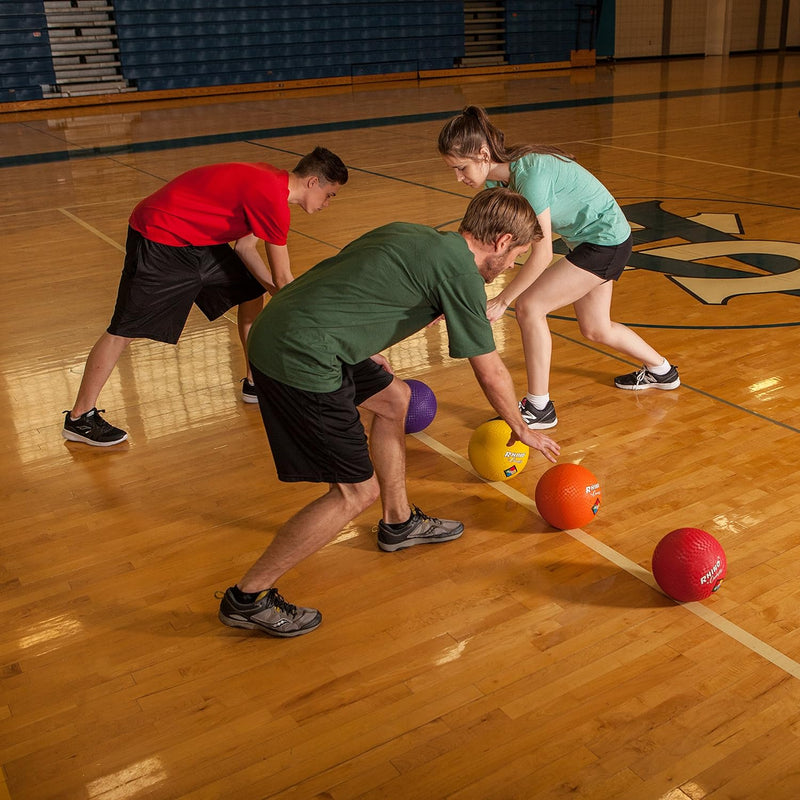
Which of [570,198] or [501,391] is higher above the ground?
[570,198]

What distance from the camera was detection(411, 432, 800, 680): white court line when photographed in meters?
2.69

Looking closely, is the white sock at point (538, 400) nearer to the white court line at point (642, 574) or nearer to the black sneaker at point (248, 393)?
the white court line at point (642, 574)

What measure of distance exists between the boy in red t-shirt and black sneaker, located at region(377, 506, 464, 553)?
1.29 m

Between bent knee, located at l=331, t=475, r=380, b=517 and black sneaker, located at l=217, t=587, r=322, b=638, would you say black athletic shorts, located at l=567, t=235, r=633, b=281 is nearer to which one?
bent knee, located at l=331, t=475, r=380, b=517

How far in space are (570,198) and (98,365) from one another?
7.83 ft

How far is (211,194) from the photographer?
12.9ft

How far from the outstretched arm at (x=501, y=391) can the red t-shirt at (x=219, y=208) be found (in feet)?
4.82

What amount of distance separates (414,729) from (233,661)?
2.19 ft

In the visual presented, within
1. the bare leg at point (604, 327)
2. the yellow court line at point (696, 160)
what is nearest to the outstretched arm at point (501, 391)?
the bare leg at point (604, 327)

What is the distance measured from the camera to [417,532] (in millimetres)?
3398

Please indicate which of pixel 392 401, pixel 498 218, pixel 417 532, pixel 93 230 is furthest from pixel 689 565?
pixel 93 230

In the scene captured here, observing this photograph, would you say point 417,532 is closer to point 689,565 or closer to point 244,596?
point 244,596

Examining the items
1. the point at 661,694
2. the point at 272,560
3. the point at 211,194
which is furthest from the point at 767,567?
the point at 211,194

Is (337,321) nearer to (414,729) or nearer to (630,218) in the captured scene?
(414,729)
